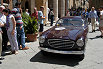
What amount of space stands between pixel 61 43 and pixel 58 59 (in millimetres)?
737

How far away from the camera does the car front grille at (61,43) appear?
551 centimetres

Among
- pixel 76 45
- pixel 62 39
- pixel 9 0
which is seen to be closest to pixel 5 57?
pixel 62 39

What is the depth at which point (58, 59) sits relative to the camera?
5.98 meters

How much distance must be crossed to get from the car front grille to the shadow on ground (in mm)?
558

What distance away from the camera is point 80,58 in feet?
19.4

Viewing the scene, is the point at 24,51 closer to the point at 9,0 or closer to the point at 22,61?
Result: the point at 22,61

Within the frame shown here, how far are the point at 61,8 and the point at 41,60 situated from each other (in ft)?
56.5

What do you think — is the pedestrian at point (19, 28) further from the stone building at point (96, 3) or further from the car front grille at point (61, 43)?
the stone building at point (96, 3)

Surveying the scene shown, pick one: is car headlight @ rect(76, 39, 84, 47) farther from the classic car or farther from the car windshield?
the car windshield

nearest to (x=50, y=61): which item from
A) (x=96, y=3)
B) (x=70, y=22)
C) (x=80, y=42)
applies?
(x=80, y=42)

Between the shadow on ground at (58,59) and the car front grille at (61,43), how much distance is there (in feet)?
1.83

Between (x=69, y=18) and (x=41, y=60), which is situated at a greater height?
(x=69, y=18)

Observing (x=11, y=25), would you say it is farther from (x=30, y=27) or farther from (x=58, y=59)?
(x=30, y=27)

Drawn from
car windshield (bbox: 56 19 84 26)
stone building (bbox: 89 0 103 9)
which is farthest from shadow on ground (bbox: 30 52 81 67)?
stone building (bbox: 89 0 103 9)
